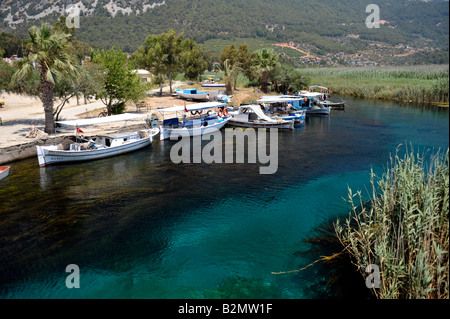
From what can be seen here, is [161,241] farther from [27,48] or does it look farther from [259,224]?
[27,48]

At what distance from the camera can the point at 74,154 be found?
22.3 m

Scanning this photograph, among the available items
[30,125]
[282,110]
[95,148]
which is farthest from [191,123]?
[30,125]

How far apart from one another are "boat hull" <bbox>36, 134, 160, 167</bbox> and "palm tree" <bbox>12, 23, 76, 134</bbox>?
5.57 meters

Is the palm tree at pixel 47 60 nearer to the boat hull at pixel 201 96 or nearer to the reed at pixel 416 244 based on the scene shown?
the boat hull at pixel 201 96

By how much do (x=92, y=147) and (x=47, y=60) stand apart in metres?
7.55

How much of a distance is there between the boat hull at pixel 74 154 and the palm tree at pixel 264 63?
33.8m

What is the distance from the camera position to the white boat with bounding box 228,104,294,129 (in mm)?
34406

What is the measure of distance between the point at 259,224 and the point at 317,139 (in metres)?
18.1

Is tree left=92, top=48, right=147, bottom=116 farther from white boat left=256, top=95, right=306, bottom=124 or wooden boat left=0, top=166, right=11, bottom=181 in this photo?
white boat left=256, top=95, right=306, bottom=124

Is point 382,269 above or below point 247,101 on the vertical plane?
below

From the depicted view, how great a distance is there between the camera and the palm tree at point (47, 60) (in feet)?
77.8

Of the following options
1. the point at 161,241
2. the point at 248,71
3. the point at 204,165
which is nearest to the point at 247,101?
the point at 248,71

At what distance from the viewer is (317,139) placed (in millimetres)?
30469

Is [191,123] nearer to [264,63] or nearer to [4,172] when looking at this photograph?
[4,172]
